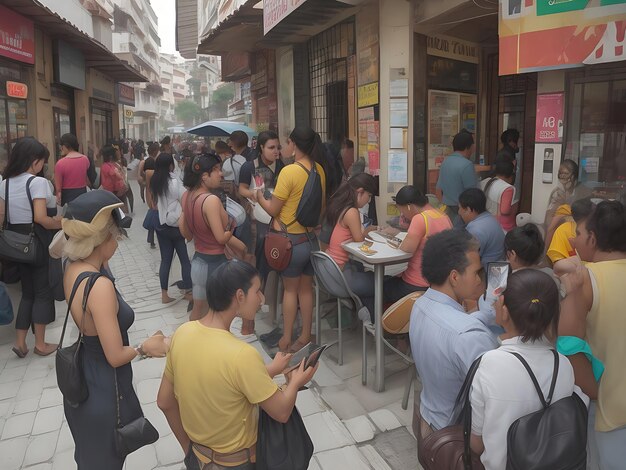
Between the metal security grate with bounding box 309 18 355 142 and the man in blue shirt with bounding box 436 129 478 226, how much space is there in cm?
308

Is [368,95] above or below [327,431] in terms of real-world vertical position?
above

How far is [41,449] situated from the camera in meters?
3.44

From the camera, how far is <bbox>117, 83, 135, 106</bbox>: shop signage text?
22.0 metres

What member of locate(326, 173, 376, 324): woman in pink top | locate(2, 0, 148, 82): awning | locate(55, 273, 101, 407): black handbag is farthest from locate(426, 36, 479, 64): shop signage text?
locate(2, 0, 148, 82): awning

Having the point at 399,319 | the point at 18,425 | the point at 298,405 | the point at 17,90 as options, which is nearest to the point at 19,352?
the point at 18,425

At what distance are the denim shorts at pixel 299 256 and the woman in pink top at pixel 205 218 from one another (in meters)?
0.57

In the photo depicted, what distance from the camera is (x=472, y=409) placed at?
1.80 m

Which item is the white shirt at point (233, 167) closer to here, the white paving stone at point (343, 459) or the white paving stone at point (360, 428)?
the white paving stone at point (360, 428)

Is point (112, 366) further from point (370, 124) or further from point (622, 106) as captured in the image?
point (370, 124)

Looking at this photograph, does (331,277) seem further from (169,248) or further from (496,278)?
(169,248)

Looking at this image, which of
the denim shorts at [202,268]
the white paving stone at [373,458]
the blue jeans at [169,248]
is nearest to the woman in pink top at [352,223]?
the denim shorts at [202,268]

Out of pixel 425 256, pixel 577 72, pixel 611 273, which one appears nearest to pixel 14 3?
pixel 577 72

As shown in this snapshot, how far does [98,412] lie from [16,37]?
10.3 meters

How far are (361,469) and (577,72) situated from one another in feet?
11.9
